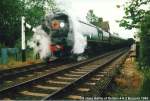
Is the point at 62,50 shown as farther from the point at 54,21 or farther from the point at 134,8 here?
the point at 134,8

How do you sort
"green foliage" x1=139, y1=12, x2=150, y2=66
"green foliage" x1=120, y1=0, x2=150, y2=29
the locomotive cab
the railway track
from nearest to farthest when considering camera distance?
1. the railway track
2. "green foliage" x1=139, y1=12, x2=150, y2=66
3. "green foliage" x1=120, y1=0, x2=150, y2=29
4. the locomotive cab

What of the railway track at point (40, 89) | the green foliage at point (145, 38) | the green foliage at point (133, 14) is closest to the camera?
the railway track at point (40, 89)

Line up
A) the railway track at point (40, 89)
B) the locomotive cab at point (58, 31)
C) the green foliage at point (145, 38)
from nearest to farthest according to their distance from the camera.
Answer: the railway track at point (40, 89)
the green foliage at point (145, 38)
the locomotive cab at point (58, 31)

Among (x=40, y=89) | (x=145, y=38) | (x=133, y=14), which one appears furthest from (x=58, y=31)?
(x=40, y=89)

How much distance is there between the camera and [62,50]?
19.0 meters

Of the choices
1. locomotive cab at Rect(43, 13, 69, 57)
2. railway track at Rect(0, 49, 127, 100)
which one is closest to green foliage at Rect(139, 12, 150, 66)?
railway track at Rect(0, 49, 127, 100)

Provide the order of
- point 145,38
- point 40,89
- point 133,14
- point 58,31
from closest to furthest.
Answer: point 40,89 < point 145,38 < point 133,14 < point 58,31

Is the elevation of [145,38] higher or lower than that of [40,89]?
higher

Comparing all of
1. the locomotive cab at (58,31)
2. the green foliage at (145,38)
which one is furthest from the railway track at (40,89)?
the locomotive cab at (58,31)

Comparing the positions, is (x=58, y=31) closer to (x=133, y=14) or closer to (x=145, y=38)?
(x=133, y=14)

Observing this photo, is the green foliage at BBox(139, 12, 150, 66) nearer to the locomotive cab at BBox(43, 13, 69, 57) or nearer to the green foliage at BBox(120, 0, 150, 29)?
the green foliage at BBox(120, 0, 150, 29)

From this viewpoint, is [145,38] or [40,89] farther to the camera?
[145,38]

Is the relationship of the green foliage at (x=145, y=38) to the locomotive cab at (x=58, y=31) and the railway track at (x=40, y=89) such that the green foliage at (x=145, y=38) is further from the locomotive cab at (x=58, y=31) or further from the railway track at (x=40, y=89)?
the locomotive cab at (x=58, y=31)

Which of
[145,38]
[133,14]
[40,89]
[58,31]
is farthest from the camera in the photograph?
[58,31]
